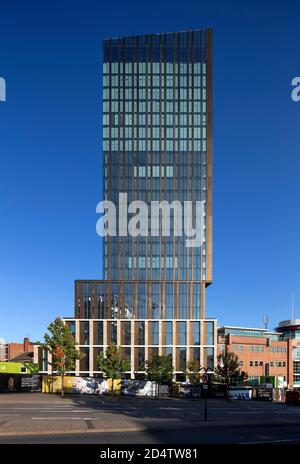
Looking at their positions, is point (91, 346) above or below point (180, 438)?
below

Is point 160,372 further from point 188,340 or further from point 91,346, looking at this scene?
point 91,346

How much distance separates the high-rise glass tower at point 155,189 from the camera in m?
124

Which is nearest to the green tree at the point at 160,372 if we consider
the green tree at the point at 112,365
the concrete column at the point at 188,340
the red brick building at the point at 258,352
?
the green tree at the point at 112,365

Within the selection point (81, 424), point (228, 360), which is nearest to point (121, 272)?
point (228, 360)

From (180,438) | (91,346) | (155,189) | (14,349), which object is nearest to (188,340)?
(91,346)

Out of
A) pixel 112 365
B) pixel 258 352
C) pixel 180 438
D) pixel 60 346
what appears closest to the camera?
pixel 180 438

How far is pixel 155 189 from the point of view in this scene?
139m

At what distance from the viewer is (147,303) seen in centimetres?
12812

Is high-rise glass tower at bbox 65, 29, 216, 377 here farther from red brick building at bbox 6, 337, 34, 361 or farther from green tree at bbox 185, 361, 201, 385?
red brick building at bbox 6, 337, 34, 361

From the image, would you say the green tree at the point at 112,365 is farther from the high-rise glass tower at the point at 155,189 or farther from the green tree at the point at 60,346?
the high-rise glass tower at the point at 155,189

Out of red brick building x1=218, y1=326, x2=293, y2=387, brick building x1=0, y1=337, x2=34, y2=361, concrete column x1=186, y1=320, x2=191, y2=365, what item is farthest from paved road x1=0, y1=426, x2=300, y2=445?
brick building x1=0, y1=337, x2=34, y2=361

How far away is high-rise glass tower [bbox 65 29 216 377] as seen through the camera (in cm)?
12350

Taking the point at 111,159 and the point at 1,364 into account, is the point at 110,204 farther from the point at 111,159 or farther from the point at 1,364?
the point at 1,364
